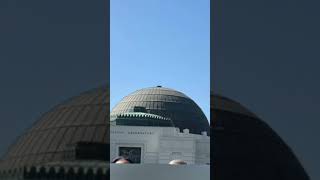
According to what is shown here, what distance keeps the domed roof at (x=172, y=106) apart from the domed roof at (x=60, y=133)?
→ 25168 millimetres

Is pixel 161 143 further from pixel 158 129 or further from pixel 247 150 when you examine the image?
pixel 247 150

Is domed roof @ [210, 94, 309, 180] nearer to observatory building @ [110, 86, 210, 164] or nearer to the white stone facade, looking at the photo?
observatory building @ [110, 86, 210, 164]

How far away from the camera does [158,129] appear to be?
1337 inches

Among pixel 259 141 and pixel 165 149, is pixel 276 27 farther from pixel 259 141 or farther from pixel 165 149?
pixel 165 149

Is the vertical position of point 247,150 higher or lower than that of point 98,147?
lower

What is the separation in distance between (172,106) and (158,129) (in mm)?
5032

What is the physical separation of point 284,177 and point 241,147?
1.00 m

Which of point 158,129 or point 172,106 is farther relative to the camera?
point 172,106

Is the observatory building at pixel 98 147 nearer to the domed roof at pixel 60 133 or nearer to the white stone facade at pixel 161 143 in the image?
the domed roof at pixel 60 133

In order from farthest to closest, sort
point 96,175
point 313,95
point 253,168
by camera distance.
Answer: point 253,168 → point 313,95 → point 96,175

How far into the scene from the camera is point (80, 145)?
10047 millimetres

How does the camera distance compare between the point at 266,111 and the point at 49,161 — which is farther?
the point at 266,111

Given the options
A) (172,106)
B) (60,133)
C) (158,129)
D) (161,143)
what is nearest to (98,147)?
(60,133)

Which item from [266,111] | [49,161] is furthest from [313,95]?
[49,161]
